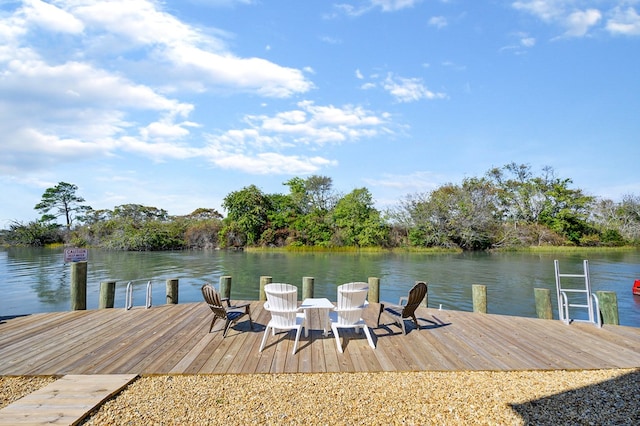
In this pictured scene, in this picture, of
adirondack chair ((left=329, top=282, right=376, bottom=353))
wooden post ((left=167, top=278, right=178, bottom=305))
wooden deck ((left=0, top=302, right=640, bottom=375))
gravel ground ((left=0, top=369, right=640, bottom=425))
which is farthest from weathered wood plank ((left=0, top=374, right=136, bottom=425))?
wooden post ((left=167, top=278, right=178, bottom=305))

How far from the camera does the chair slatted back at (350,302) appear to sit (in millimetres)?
4207

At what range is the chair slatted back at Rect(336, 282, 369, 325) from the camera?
4207 mm

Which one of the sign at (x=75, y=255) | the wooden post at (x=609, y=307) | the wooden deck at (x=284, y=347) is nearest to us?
the wooden deck at (x=284, y=347)

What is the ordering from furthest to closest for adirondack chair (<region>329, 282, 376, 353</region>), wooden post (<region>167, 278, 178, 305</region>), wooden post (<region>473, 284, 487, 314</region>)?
1. wooden post (<region>167, 278, 178, 305</region>)
2. wooden post (<region>473, 284, 487, 314</region>)
3. adirondack chair (<region>329, 282, 376, 353</region>)

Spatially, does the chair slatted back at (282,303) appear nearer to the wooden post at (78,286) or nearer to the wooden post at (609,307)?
the wooden post at (78,286)

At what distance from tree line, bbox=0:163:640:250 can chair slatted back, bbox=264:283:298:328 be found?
25937 millimetres

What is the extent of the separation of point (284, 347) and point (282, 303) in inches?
22.3

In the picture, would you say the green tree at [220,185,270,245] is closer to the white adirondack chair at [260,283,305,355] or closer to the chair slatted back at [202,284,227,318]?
the chair slatted back at [202,284,227,318]

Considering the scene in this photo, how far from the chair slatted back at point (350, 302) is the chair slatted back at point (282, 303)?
58 cm

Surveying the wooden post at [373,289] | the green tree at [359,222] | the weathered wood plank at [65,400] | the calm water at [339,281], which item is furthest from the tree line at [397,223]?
the weathered wood plank at [65,400]

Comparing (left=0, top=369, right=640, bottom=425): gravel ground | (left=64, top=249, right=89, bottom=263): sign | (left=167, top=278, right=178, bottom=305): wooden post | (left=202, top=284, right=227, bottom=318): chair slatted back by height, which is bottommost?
(left=0, top=369, right=640, bottom=425): gravel ground

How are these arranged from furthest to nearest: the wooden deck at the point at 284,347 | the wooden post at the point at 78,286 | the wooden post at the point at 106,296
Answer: the wooden post at the point at 106,296 < the wooden post at the point at 78,286 < the wooden deck at the point at 284,347

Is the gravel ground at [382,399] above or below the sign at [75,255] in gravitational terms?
below

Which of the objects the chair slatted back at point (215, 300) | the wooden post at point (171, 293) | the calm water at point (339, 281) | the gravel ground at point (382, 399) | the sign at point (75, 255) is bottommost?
the calm water at point (339, 281)
